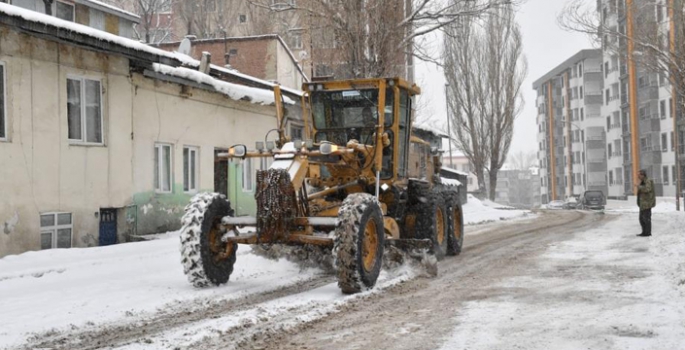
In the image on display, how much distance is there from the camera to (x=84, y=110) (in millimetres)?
13633

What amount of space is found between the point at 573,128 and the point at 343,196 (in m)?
76.6

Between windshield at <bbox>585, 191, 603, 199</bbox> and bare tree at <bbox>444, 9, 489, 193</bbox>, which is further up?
bare tree at <bbox>444, 9, 489, 193</bbox>

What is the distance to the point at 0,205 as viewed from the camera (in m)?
11.7

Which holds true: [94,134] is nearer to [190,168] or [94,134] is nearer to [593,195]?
[190,168]

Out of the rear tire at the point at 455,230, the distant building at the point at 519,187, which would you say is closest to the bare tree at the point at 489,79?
→ the rear tire at the point at 455,230

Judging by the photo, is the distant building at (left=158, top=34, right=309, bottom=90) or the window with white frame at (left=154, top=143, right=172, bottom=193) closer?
the window with white frame at (left=154, top=143, right=172, bottom=193)

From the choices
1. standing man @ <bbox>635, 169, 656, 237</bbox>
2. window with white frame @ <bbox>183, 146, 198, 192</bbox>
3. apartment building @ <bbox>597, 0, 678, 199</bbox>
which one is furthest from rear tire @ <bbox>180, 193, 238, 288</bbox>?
apartment building @ <bbox>597, 0, 678, 199</bbox>

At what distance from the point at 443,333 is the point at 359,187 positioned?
444 centimetres

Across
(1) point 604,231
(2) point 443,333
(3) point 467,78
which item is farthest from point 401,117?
(3) point 467,78

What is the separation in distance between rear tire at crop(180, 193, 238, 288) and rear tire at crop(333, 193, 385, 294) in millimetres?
1699

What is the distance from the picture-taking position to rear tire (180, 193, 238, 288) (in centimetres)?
888

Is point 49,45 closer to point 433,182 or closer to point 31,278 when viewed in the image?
point 31,278

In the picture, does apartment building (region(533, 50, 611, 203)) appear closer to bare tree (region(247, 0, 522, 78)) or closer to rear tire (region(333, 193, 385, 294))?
bare tree (region(247, 0, 522, 78))

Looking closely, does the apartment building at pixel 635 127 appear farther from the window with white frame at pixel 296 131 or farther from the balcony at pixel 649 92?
the window with white frame at pixel 296 131
